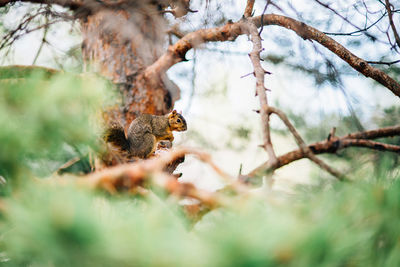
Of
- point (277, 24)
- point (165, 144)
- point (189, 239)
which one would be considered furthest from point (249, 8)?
point (189, 239)

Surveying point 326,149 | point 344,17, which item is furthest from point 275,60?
point 326,149

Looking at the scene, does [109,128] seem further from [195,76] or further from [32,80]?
[32,80]

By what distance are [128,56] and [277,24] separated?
0.89 metres

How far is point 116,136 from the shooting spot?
1790 mm

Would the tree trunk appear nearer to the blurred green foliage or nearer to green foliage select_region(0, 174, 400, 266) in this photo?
the blurred green foliage

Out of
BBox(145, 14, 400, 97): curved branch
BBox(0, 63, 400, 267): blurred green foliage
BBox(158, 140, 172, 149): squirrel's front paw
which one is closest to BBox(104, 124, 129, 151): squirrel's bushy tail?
BBox(145, 14, 400, 97): curved branch

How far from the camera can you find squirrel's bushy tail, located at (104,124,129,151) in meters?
1.76

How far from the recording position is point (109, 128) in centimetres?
177

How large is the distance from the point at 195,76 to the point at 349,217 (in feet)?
6.61

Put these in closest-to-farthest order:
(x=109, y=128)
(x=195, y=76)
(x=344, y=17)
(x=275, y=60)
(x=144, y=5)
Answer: (x=344, y=17), (x=109, y=128), (x=144, y=5), (x=275, y=60), (x=195, y=76)

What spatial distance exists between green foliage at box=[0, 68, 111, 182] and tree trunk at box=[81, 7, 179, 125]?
131cm

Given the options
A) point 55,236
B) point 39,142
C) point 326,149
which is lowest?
point 55,236

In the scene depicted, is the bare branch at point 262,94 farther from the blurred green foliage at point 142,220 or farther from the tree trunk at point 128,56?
the tree trunk at point 128,56

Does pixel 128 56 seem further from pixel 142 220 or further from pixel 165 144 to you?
pixel 142 220
